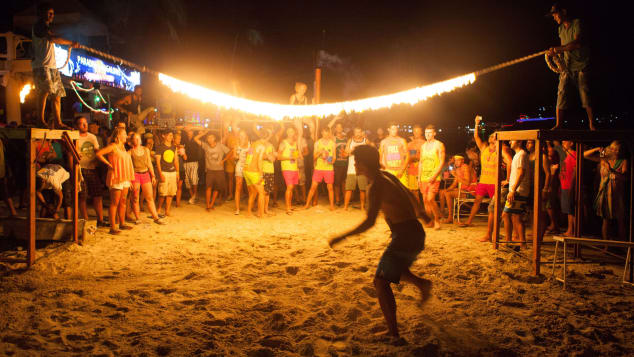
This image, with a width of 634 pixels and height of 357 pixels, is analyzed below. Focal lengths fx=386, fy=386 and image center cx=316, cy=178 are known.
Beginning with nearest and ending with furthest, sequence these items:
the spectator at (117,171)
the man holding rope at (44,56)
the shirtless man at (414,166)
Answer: the man holding rope at (44,56) → the spectator at (117,171) → the shirtless man at (414,166)

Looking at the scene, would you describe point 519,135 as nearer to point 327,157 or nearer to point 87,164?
point 327,157

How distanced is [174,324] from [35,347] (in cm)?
111

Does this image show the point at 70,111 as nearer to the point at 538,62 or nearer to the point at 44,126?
the point at 44,126

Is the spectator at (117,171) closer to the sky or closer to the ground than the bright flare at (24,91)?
closer to the ground

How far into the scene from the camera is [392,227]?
141 inches

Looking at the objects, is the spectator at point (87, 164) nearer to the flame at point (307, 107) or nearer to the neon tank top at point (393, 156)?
the flame at point (307, 107)

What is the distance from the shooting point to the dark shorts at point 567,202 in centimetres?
701

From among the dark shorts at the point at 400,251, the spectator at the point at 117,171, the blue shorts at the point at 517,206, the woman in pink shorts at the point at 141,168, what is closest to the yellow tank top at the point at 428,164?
the blue shorts at the point at 517,206

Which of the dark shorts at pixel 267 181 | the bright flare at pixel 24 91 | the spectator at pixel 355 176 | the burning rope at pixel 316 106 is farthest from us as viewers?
the bright flare at pixel 24 91

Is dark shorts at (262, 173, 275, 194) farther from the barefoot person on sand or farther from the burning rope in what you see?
the barefoot person on sand

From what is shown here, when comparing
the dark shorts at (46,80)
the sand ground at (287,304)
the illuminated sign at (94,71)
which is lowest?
the sand ground at (287,304)

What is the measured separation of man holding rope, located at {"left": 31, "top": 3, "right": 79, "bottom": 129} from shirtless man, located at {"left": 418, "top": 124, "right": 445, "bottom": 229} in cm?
665

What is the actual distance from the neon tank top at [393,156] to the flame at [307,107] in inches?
38.5

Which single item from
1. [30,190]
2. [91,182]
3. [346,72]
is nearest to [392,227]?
[30,190]
